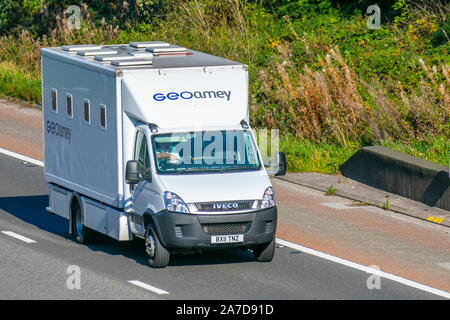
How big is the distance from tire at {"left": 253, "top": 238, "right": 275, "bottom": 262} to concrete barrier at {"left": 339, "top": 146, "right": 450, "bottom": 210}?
464 centimetres

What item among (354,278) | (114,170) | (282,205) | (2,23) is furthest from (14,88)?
(354,278)

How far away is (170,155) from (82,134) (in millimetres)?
2135

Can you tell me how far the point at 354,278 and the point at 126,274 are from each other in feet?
10.5

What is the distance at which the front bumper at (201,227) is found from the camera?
50.0 feet

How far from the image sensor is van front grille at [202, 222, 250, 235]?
15.3m

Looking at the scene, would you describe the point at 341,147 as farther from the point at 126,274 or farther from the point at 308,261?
the point at 126,274

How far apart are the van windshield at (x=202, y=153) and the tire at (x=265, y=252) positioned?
3.74 ft

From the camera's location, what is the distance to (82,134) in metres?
17.5

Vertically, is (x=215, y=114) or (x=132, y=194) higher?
(x=215, y=114)

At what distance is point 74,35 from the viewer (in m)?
35.4

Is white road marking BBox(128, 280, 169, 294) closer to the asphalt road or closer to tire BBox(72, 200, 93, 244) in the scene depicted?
the asphalt road

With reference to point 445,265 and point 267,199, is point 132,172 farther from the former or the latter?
point 445,265

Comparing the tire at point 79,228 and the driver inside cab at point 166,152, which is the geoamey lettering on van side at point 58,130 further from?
the driver inside cab at point 166,152

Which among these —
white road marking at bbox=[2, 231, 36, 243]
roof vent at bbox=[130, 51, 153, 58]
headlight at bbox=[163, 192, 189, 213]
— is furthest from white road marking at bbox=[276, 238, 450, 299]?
white road marking at bbox=[2, 231, 36, 243]
